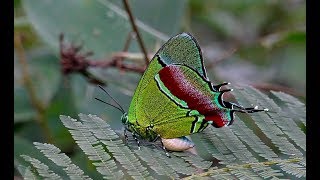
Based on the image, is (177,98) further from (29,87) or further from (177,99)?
(29,87)

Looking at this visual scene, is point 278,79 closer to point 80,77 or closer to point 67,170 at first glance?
point 80,77

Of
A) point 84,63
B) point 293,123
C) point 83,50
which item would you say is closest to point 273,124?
point 293,123

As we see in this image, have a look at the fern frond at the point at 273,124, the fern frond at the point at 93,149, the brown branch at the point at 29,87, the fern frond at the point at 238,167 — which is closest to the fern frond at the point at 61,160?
the fern frond at the point at 93,149

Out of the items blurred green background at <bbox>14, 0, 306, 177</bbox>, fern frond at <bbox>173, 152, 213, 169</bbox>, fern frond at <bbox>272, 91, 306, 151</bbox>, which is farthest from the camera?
blurred green background at <bbox>14, 0, 306, 177</bbox>

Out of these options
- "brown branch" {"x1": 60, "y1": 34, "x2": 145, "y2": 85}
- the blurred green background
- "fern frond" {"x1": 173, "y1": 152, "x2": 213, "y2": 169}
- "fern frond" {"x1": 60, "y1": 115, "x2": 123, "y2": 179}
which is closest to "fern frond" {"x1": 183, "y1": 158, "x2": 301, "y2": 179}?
"fern frond" {"x1": 173, "y1": 152, "x2": 213, "y2": 169}

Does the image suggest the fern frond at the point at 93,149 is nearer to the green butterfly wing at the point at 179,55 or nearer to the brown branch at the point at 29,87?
the green butterfly wing at the point at 179,55

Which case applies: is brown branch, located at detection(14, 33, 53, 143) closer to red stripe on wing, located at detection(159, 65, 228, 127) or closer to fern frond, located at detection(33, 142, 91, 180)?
red stripe on wing, located at detection(159, 65, 228, 127)

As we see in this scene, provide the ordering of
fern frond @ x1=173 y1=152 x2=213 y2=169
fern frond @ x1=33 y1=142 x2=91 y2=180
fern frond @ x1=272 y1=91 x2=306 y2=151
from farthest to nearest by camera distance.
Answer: fern frond @ x1=272 y1=91 x2=306 y2=151, fern frond @ x1=173 y1=152 x2=213 y2=169, fern frond @ x1=33 y1=142 x2=91 y2=180
